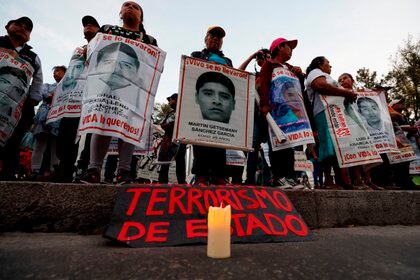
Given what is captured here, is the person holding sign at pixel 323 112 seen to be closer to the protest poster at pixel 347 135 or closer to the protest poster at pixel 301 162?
the protest poster at pixel 347 135

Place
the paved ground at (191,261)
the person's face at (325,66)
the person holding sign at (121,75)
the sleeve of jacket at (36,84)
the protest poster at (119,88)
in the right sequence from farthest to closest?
the person's face at (325,66) → the sleeve of jacket at (36,84) → the person holding sign at (121,75) → the protest poster at (119,88) → the paved ground at (191,261)

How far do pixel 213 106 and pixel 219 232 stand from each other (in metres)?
1.80

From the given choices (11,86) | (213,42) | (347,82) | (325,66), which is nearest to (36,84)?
(11,86)

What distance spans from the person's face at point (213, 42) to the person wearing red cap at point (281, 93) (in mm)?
642

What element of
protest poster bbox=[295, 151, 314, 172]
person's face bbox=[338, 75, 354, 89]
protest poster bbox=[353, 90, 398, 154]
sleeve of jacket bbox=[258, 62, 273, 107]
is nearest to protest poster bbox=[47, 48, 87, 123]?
sleeve of jacket bbox=[258, 62, 273, 107]

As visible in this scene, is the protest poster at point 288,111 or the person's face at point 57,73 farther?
the person's face at point 57,73

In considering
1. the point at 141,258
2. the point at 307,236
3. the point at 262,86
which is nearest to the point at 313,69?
the point at 262,86

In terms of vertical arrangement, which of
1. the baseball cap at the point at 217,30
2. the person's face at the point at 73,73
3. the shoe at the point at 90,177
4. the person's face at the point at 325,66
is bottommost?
the shoe at the point at 90,177

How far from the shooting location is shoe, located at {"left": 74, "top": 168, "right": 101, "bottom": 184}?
2.39m

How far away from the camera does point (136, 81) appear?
2627mm

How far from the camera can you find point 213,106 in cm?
302

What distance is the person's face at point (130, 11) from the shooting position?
9.55 feet

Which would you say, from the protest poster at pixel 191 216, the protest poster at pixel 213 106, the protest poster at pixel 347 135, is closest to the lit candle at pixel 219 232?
the protest poster at pixel 191 216

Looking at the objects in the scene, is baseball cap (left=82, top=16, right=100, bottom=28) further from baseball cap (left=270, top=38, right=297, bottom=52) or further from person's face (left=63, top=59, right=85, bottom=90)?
baseball cap (left=270, top=38, right=297, bottom=52)
